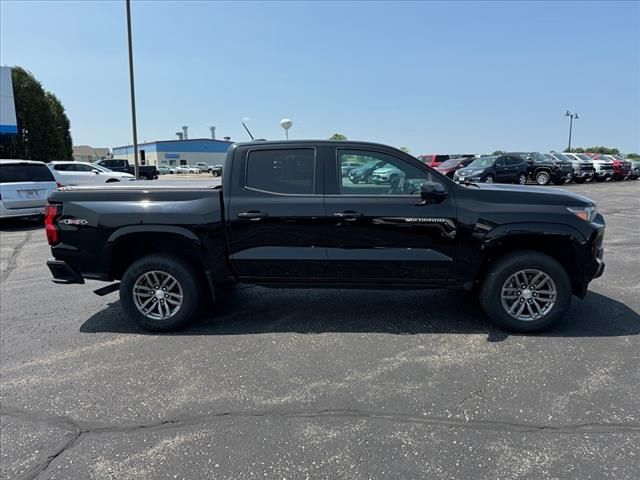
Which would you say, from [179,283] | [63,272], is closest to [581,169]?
[179,283]

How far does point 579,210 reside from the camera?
4.13 meters

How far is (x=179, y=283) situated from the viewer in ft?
14.5

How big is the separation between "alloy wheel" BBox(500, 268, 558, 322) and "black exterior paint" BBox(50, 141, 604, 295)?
0.29 meters

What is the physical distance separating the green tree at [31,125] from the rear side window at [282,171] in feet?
97.3

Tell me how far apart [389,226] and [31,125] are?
104 feet

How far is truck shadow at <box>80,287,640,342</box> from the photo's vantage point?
4410 millimetres

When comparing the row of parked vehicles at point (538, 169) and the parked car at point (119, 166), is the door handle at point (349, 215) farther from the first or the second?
the parked car at point (119, 166)

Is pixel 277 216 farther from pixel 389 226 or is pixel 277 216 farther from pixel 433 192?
pixel 433 192

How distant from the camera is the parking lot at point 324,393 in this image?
257cm

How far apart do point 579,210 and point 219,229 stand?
3.39 m

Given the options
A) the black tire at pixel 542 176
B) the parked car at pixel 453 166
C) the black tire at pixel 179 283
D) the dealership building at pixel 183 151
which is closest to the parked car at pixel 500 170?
the black tire at pixel 542 176

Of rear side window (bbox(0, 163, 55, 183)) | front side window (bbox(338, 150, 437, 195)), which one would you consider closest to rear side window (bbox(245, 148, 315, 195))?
front side window (bbox(338, 150, 437, 195))

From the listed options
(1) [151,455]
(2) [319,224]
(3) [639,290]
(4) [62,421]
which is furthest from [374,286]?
(3) [639,290]

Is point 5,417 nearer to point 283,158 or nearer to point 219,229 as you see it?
point 219,229
